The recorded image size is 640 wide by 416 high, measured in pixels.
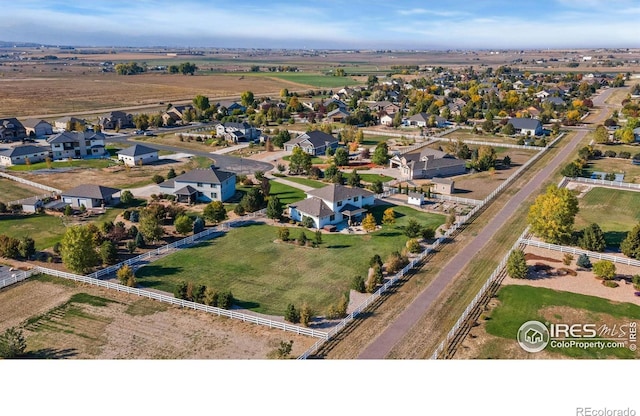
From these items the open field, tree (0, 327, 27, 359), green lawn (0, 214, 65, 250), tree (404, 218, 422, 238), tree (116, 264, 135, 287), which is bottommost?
tree (0, 327, 27, 359)

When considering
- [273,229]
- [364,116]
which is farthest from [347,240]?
[364,116]

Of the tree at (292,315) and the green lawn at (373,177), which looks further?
the green lawn at (373,177)

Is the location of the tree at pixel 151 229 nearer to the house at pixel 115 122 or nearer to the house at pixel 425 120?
the house at pixel 115 122

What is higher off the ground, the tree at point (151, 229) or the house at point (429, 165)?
the house at point (429, 165)

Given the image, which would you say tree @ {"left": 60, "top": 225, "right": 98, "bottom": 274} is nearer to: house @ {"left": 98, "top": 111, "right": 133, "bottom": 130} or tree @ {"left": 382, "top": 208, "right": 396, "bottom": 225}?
tree @ {"left": 382, "top": 208, "right": 396, "bottom": 225}

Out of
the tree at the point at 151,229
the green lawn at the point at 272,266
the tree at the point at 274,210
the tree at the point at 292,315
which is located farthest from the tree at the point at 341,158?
the tree at the point at 292,315

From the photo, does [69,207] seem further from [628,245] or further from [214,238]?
[628,245]

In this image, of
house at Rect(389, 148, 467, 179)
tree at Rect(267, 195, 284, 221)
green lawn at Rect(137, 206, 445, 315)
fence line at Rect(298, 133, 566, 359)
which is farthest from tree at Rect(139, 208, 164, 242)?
house at Rect(389, 148, 467, 179)
